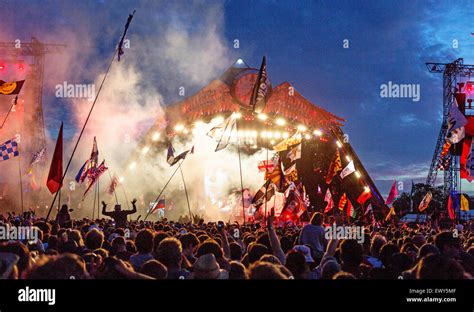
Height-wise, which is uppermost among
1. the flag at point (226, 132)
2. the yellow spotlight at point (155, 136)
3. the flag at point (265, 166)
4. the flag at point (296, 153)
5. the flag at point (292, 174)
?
the yellow spotlight at point (155, 136)

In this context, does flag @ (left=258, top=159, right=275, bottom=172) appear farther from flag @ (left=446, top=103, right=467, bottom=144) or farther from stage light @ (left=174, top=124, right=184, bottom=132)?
flag @ (left=446, top=103, right=467, bottom=144)

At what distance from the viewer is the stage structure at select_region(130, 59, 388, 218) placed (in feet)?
89.1

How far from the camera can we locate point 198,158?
33.9m

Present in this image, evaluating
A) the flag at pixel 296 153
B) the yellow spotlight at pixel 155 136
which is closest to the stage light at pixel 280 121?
the yellow spotlight at pixel 155 136

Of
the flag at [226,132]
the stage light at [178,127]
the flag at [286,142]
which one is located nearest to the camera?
the flag at [226,132]

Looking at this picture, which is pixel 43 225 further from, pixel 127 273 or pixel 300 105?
pixel 300 105

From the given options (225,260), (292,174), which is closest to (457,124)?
(292,174)

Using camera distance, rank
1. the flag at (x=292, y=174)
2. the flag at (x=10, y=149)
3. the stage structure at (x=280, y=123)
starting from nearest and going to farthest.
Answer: the flag at (x=10, y=149), the flag at (x=292, y=174), the stage structure at (x=280, y=123)

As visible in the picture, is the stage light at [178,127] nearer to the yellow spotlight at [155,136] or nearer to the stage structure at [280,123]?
the stage structure at [280,123]

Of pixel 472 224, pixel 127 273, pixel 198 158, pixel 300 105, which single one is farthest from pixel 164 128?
pixel 127 273

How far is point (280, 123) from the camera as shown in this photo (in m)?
28.2

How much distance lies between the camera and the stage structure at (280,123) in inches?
1070

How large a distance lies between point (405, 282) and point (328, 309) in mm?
712

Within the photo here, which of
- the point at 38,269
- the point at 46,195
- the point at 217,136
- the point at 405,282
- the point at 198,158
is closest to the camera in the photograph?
the point at 38,269
